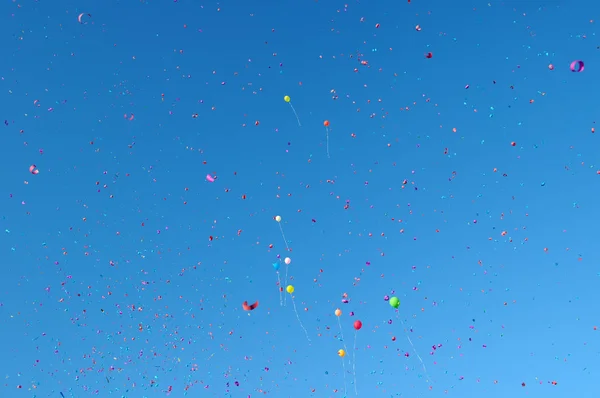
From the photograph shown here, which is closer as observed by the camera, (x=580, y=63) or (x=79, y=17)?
(x=580, y=63)

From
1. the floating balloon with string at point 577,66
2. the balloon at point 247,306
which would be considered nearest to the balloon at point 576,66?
the floating balloon with string at point 577,66

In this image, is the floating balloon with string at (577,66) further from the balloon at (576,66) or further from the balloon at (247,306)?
Answer: the balloon at (247,306)

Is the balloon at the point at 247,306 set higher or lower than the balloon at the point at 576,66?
lower

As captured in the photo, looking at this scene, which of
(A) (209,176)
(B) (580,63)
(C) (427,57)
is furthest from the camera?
(A) (209,176)

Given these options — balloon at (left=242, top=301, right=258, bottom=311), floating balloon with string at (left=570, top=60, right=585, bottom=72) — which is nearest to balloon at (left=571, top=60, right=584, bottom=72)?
floating balloon with string at (left=570, top=60, right=585, bottom=72)

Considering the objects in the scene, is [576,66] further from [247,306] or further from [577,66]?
[247,306]

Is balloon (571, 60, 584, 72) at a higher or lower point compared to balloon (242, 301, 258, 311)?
higher

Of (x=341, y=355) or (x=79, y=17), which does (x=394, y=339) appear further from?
(x=79, y=17)

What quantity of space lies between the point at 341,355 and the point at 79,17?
30.5ft

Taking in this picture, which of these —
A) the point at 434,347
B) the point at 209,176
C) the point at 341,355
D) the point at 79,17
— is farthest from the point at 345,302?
the point at 79,17

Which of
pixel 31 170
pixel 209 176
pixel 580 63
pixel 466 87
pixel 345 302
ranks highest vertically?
pixel 31 170

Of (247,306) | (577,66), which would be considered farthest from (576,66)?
(247,306)

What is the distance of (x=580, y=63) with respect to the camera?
14.4 m

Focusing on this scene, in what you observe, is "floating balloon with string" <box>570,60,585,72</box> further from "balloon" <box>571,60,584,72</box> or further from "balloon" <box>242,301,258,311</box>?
"balloon" <box>242,301,258,311</box>
